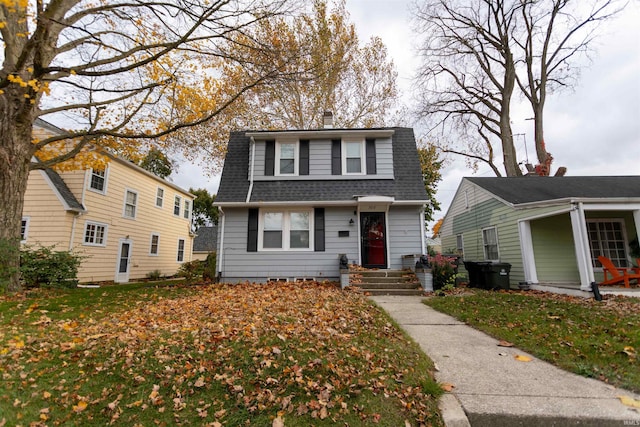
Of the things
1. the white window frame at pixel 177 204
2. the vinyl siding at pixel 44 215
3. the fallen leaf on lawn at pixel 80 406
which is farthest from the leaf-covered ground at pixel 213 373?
the white window frame at pixel 177 204

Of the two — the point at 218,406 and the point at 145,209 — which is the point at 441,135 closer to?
the point at 145,209

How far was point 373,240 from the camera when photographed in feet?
34.8

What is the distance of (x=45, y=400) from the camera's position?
2.66 meters

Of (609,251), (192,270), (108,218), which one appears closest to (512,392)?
(192,270)

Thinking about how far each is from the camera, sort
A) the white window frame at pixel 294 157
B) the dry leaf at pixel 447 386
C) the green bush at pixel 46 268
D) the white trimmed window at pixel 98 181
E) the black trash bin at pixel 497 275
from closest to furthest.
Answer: the dry leaf at pixel 447 386, the green bush at pixel 46 268, the black trash bin at pixel 497 275, the white window frame at pixel 294 157, the white trimmed window at pixel 98 181

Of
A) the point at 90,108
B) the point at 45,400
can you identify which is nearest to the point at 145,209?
the point at 90,108

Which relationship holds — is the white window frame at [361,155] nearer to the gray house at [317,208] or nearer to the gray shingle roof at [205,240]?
the gray house at [317,208]

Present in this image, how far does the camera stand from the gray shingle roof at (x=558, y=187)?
10.8 m

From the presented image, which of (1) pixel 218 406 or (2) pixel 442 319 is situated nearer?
(1) pixel 218 406

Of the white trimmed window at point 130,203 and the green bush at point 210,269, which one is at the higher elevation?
the white trimmed window at point 130,203

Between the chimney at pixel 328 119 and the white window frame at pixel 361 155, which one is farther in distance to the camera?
the chimney at pixel 328 119

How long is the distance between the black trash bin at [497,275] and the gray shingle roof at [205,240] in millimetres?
22641

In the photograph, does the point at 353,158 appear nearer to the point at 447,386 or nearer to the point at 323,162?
the point at 323,162

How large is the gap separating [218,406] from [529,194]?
1295cm
